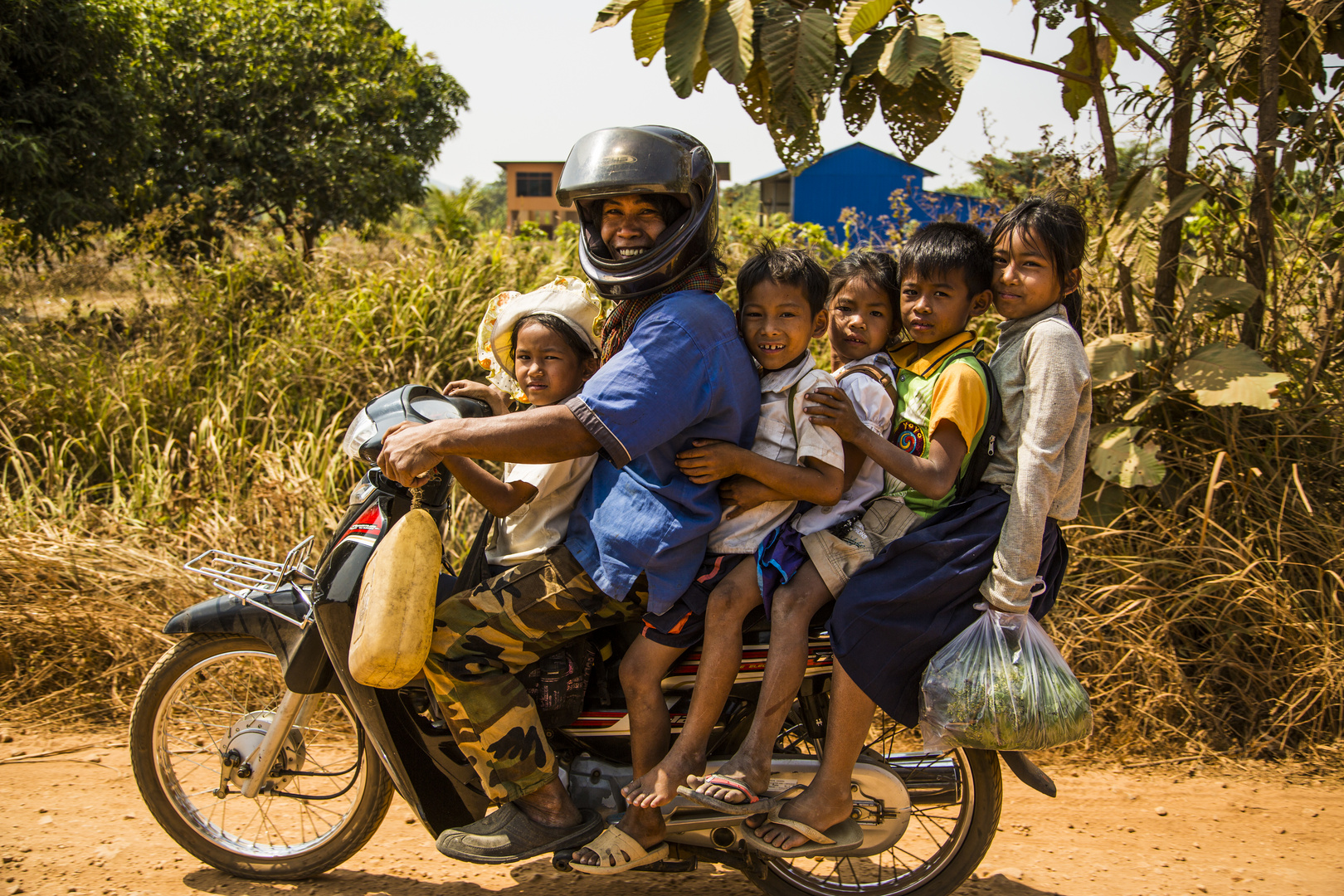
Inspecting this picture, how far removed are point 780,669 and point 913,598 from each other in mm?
373

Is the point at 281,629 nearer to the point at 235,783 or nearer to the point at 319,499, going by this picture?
the point at 235,783

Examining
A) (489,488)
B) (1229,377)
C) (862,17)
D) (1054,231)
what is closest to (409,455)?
(489,488)

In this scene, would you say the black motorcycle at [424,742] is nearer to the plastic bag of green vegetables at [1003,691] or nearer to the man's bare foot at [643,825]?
the man's bare foot at [643,825]

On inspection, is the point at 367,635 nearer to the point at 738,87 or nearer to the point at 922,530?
the point at 922,530

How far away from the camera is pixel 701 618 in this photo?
2.37 meters

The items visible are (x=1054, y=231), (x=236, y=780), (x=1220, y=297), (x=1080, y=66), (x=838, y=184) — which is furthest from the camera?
(x=838, y=184)

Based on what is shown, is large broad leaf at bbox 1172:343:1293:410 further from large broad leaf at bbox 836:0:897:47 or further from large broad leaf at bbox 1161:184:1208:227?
large broad leaf at bbox 836:0:897:47

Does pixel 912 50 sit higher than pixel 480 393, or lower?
higher

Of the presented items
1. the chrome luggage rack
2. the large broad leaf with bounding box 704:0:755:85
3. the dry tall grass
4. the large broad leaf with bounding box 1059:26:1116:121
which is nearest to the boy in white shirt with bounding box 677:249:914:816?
the chrome luggage rack

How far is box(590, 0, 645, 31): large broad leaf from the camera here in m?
3.62

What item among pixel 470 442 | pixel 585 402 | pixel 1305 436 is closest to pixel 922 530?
pixel 585 402

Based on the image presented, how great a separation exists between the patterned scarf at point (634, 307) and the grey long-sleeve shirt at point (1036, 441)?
791mm

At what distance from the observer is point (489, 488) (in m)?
2.32

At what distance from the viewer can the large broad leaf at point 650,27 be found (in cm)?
362
